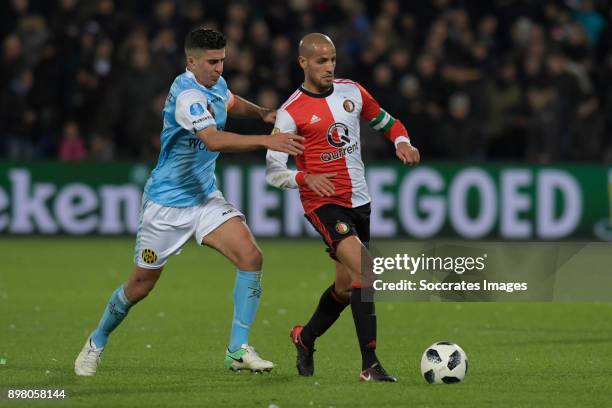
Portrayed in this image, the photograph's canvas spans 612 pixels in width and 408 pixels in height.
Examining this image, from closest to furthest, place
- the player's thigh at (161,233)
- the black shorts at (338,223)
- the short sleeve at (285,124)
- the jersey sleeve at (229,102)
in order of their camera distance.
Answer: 1. the black shorts at (338,223)
2. the short sleeve at (285,124)
3. the player's thigh at (161,233)
4. the jersey sleeve at (229,102)

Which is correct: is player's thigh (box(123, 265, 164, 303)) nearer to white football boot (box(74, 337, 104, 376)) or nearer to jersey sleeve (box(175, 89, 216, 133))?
white football boot (box(74, 337, 104, 376))

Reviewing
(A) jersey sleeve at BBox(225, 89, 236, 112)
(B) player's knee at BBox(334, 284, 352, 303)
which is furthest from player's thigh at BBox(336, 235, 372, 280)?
(A) jersey sleeve at BBox(225, 89, 236, 112)

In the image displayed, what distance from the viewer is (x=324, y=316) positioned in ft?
28.7

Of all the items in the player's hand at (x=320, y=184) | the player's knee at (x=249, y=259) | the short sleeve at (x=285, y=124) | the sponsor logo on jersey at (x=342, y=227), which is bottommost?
the player's knee at (x=249, y=259)

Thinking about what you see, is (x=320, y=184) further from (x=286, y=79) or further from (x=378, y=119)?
(x=286, y=79)

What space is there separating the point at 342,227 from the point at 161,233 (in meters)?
1.24

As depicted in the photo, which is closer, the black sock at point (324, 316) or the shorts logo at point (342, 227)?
the shorts logo at point (342, 227)

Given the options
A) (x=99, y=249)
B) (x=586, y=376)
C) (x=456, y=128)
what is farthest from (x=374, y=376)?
(x=456, y=128)

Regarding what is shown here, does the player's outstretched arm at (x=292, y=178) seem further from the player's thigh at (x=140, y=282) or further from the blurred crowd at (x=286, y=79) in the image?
the blurred crowd at (x=286, y=79)

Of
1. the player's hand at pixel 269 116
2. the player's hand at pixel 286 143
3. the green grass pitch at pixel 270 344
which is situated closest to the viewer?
the green grass pitch at pixel 270 344

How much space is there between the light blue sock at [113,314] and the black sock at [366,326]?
1.61 meters

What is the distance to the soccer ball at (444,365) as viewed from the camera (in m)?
8.17

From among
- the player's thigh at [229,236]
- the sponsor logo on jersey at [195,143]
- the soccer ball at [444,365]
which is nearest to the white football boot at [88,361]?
the player's thigh at [229,236]

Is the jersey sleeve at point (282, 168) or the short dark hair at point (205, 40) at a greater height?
the short dark hair at point (205, 40)
